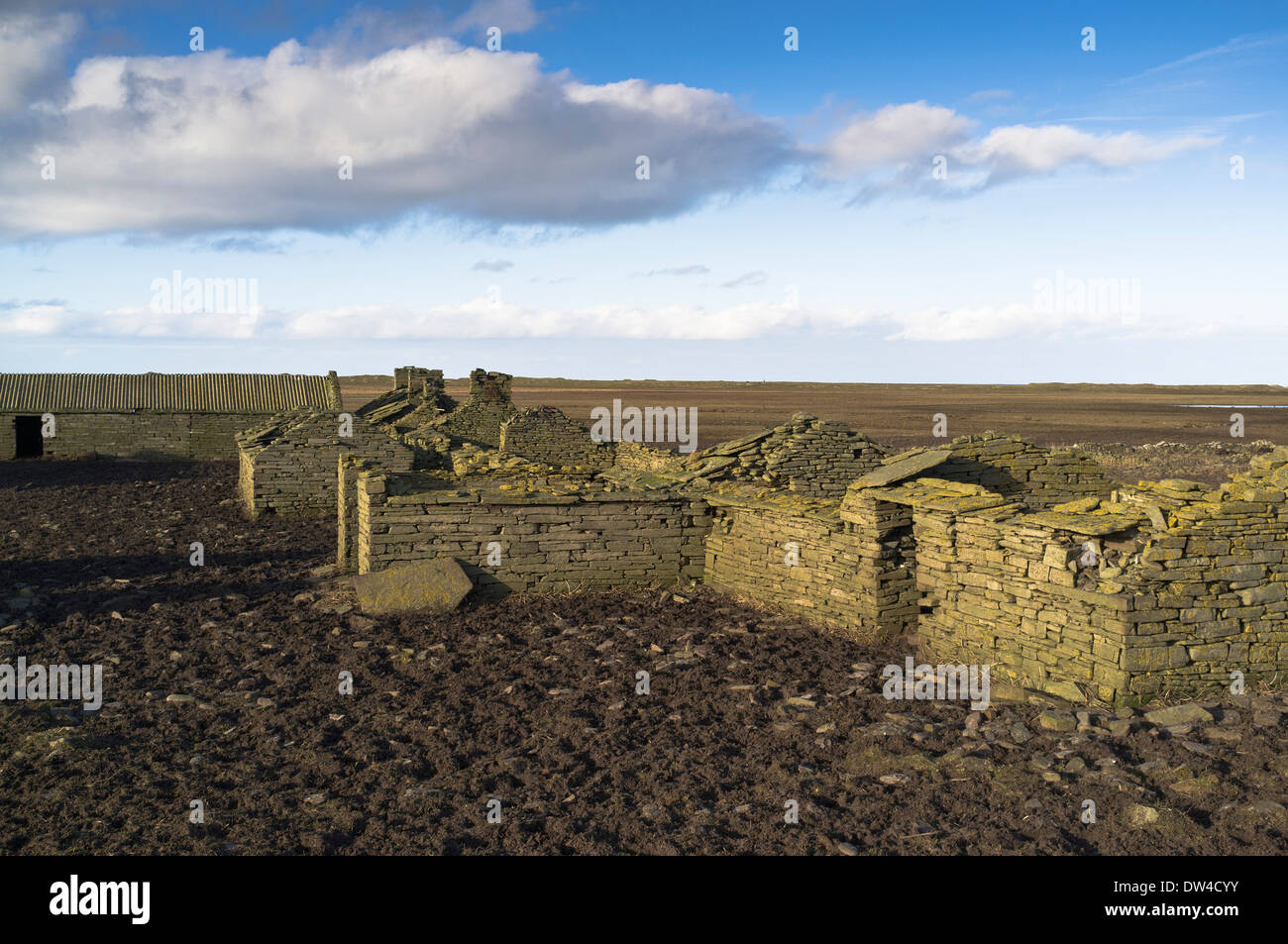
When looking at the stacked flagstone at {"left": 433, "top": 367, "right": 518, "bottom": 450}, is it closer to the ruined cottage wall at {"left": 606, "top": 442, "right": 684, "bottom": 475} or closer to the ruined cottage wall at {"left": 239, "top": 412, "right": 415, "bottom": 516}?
the ruined cottage wall at {"left": 239, "top": 412, "right": 415, "bottom": 516}

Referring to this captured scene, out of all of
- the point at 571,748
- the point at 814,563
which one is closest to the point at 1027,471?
the point at 814,563

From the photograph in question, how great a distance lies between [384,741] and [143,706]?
10.4 ft

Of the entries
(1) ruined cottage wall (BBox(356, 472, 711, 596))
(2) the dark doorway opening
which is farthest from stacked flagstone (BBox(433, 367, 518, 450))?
(2) the dark doorway opening

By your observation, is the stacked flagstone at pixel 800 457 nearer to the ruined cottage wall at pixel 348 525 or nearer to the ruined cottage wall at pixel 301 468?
the ruined cottage wall at pixel 348 525

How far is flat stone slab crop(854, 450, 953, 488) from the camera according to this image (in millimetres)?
12180

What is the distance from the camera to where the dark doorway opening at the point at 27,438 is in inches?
1632

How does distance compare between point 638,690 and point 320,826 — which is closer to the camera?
point 320,826

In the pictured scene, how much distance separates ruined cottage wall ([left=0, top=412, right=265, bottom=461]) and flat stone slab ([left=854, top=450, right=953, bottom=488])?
119 ft

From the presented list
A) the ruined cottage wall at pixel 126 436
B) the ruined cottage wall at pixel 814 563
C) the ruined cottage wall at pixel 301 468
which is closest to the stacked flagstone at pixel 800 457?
the ruined cottage wall at pixel 814 563

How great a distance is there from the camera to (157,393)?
141 ft

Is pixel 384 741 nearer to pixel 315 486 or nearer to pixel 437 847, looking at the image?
pixel 437 847

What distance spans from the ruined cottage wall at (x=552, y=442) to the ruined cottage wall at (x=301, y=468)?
4.67 metres

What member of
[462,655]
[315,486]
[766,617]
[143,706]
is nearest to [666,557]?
[766,617]

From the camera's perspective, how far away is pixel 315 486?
2431 centimetres
